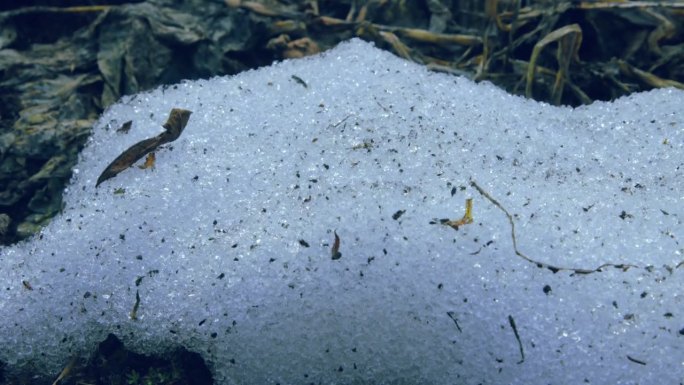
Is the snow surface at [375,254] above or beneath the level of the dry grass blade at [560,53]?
beneath

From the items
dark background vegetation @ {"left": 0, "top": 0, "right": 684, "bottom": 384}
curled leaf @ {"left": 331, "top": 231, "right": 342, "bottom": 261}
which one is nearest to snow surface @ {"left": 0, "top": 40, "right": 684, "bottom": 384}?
curled leaf @ {"left": 331, "top": 231, "right": 342, "bottom": 261}

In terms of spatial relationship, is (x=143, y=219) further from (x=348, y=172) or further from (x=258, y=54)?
(x=258, y=54)

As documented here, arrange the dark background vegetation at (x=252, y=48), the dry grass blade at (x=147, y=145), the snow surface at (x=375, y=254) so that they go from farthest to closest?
the dark background vegetation at (x=252, y=48) < the dry grass blade at (x=147, y=145) < the snow surface at (x=375, y=254)

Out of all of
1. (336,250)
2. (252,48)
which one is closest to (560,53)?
(252,48)

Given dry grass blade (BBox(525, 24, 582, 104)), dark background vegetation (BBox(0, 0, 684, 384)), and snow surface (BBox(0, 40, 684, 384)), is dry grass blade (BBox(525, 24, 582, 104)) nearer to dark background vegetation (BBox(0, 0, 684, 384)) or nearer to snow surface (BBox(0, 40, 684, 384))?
dark background vegetation (BBox(0, 0, 684, 384))

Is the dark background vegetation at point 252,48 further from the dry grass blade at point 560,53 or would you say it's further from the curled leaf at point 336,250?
the curled leaf at point 336,250

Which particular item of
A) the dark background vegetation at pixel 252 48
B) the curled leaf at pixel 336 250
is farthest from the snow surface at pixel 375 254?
the dark background vegetation at pixel 252 48

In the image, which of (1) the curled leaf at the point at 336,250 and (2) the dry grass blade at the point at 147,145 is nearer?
(1) the curled leaf at the point at 336,250

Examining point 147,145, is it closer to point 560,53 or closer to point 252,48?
point 252,48

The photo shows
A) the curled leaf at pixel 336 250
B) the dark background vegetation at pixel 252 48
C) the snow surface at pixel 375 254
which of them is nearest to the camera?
the snow surface at pixel 375 254
